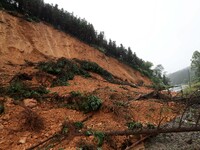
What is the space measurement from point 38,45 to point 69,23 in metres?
8.61

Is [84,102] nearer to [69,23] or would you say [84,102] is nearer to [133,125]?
[133,125]

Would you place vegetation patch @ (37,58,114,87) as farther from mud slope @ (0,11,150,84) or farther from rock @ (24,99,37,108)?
rock @ (24,99,37,108)

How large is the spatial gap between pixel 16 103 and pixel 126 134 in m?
5.27

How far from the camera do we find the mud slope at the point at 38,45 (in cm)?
2109

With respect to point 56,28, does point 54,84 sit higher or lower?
lower

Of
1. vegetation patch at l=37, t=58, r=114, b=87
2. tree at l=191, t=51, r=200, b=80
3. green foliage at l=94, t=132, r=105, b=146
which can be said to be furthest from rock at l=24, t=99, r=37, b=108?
tree at l=191, t=51, r=200, b=80

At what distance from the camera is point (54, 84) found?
14.0m

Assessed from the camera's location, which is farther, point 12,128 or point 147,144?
point 12,128

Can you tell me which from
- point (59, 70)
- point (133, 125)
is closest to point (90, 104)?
point (133, 125)

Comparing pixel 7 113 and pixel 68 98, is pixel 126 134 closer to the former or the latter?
pixel 68 98

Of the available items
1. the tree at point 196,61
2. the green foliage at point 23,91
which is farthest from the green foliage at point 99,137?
the tree at point 196,61

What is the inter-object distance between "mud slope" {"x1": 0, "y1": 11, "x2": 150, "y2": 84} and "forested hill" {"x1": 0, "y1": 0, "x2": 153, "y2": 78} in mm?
1480

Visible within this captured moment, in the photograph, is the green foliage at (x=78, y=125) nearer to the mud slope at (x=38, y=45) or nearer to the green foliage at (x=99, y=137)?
the green foliage at (x=99, y=137)

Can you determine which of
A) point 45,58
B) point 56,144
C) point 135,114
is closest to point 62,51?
point 45,58
